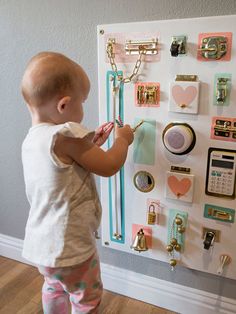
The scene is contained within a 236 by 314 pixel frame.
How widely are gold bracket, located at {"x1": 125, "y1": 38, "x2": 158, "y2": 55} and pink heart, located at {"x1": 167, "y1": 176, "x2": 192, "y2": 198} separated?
15.1 inches

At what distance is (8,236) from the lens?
146 centimetres

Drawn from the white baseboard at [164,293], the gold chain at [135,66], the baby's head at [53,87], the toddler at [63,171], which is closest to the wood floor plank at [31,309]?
the white baseboard at [164,293]

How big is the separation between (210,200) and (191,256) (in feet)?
0.71

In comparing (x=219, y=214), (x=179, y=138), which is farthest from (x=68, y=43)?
(x=219, y=214)

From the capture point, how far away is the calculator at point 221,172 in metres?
0.89

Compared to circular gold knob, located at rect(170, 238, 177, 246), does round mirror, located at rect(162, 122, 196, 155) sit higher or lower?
higher

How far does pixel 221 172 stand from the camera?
0.91 meters

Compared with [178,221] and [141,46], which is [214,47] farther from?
[178,221]

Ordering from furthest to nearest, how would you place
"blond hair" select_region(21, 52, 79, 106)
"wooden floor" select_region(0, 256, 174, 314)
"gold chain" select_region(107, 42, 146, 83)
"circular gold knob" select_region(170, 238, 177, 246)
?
"wooden floor" select_region(0, 256, 174, 314) < "circular gold knob" select_region(170, 238, 177, 246) < "gold chain" select_region(107, 42, 146, 83) < "blond hair" select_region(21, 52, 79, 106)

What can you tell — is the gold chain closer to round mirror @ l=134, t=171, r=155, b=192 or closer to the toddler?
the toddler

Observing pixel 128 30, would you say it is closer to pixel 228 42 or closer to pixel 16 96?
pixel 228 42

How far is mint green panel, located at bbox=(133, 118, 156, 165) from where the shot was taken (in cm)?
97

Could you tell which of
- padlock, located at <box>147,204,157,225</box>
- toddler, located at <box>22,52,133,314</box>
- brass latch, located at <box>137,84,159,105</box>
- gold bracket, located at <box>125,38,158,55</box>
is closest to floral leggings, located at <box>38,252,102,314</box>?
toddler, located at <box>22,52,133,314</box>

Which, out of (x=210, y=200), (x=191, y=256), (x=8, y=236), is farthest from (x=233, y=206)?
(x=8, y=236)
